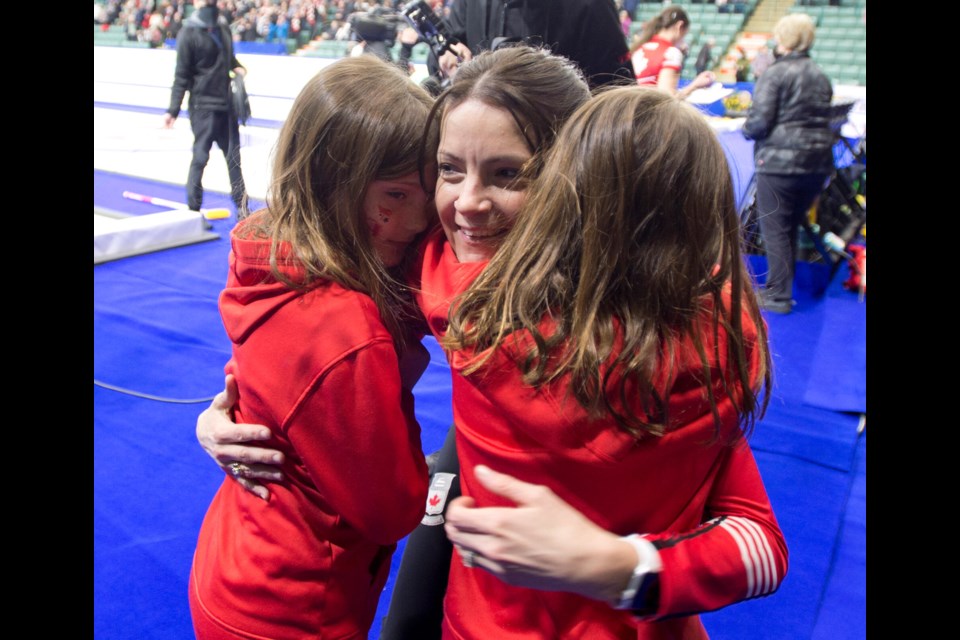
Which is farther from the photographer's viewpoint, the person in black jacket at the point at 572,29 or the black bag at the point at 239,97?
the black bag at the point at 239,97

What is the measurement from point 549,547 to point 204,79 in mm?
5752

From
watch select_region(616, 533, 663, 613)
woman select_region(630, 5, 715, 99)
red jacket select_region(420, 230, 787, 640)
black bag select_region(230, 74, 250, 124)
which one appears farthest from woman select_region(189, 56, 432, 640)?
black bag select_region(230, 74, 250, 124)

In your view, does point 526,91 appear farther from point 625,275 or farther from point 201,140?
point 201,140

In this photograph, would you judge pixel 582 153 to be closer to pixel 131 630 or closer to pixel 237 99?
pixel 131 630

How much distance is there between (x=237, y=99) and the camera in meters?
6.00

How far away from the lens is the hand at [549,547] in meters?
0.79

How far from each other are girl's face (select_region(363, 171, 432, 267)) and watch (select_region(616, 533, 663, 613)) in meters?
0.54

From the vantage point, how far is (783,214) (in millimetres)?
4434

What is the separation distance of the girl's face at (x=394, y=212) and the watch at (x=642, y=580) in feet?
1.78

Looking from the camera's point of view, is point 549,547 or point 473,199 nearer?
point 549,547

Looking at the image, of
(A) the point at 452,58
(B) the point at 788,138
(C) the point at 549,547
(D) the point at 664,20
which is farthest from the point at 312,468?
(D) the point at 664,20

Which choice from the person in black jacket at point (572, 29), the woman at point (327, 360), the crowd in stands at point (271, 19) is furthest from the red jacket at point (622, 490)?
the crowd in stands at point (271, 19)

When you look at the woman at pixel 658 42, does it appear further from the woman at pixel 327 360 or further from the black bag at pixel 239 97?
the woman at pixel 327 360

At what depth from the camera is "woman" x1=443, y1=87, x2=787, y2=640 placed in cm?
81
